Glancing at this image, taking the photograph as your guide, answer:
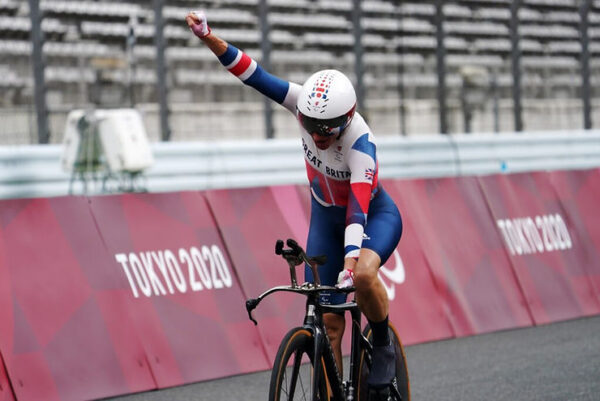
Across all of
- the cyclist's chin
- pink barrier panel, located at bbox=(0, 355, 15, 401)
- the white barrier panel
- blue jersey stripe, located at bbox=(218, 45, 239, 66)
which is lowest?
the white barrier panel

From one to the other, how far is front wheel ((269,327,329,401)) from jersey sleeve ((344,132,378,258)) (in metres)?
0.52

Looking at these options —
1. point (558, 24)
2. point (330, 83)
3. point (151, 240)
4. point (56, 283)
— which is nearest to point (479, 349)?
point (151, 240)

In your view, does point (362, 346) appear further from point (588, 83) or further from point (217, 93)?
point (588, 83)

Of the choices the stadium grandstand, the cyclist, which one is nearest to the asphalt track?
the cyclist

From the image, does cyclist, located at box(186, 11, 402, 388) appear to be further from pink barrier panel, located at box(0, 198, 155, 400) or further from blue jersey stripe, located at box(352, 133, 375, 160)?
pink barrier panel, located at box(0, 198, 155, 400)

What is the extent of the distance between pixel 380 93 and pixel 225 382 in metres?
11.9

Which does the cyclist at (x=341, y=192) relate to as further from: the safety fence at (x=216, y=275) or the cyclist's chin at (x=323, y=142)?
the safety fence at (x=216, y=275)

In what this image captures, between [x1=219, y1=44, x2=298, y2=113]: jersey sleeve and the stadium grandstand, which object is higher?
[x1=219, y1=44, x2=298, y2=113]: jersey sleeve

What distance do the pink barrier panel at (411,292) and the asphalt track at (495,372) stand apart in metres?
0.13

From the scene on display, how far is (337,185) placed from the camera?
575 centimetres

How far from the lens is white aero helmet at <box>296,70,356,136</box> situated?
17.2 ft

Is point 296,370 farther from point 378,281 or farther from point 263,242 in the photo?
point 263,242

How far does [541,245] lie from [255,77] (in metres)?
5.61

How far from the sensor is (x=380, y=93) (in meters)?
19.2
